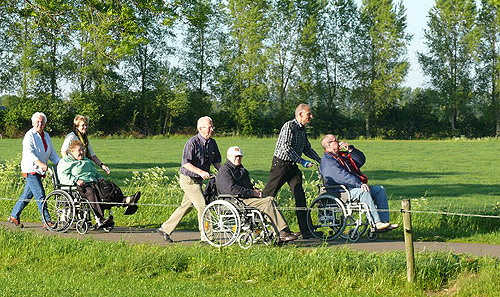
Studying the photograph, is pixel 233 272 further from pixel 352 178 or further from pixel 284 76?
pixel 284 76

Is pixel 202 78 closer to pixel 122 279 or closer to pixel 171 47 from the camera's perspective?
pixel 171 47

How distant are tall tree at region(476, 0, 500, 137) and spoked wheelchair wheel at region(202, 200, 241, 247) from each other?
6412 cm

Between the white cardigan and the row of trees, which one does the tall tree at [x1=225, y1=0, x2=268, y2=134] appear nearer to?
the row of trees

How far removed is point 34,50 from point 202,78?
640 inches

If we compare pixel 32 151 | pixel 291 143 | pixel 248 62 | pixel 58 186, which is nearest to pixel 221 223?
pixel 291 143

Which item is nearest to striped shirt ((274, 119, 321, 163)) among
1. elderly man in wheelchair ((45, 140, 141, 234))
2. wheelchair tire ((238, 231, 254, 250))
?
wheelchair tire ((238, 231, 254, 250))

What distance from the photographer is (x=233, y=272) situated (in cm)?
835

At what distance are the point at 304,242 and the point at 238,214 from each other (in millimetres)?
1269

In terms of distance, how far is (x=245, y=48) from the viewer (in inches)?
2689

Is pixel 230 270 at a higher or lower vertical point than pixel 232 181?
lower

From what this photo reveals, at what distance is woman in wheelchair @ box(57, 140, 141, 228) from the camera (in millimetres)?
11430

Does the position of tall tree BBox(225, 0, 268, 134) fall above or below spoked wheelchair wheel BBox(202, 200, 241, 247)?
above

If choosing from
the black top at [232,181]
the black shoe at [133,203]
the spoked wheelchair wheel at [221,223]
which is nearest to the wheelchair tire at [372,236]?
the black top at [232,181]

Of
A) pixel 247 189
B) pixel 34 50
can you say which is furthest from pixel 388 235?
pixel 34 50
